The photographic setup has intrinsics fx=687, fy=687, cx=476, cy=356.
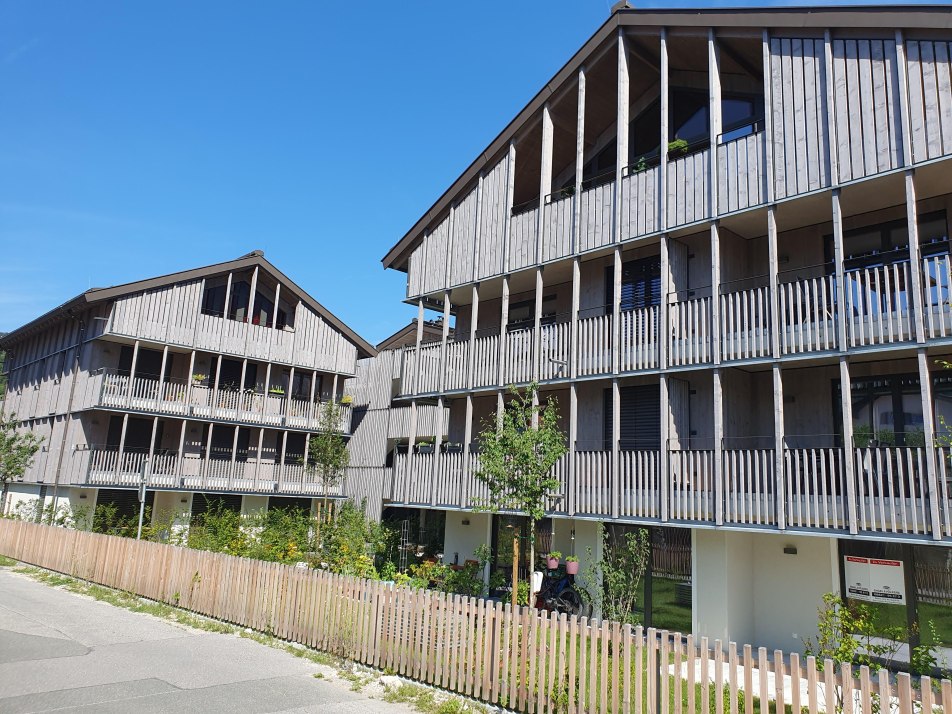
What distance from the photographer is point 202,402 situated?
3033 centimetres

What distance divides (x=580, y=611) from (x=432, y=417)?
36.6 ft

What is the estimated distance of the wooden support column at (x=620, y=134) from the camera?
17.4 metres

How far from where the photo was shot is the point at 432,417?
26.6m

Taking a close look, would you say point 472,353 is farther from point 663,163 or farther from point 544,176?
point 663,163

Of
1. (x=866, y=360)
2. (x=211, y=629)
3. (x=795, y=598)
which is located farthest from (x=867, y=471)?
(x=211, y=629)

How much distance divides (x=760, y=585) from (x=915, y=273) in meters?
7.23

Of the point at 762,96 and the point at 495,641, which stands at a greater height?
the point at 762,96

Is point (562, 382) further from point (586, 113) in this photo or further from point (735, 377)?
point (586, 113)

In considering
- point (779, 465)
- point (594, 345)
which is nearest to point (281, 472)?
point (594, 345)

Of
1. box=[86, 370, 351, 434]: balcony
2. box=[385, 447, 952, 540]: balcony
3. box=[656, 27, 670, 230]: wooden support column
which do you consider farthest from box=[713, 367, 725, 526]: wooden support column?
box=[86, 370, 351, 434]: balcony

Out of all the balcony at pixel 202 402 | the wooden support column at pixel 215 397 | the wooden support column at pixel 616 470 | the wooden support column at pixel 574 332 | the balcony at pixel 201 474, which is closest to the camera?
the wooden support column at pixel 616 470

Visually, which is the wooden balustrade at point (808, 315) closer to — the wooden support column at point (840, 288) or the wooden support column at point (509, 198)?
the wooden support column at point (840, 288)

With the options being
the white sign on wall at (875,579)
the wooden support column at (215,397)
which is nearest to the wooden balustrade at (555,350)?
the white sign on wall at (875,579)

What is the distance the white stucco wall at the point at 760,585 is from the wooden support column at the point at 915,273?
4597 millimetres
